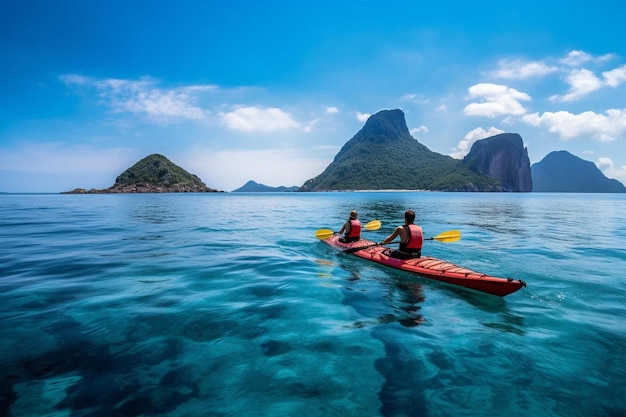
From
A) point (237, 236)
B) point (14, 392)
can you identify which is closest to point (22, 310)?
point (14, 392)

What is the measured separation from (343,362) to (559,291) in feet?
27.8

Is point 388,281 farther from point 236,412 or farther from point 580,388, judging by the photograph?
point 236,412

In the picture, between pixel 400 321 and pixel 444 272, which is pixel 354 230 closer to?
pixel 444 272

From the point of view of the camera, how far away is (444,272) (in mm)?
10172

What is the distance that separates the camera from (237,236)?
70.2 feet

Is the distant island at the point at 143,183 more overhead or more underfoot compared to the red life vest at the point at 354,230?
more overhead

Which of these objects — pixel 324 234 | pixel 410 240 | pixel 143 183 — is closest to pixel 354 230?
Result: pixel 324 234

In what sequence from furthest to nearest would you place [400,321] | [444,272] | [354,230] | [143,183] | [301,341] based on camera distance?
[143,183] → [354,230] → [444,272] → [400,321] → [301,341]

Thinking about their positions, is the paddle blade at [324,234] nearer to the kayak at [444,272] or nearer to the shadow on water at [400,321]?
the kayak at [444,272]

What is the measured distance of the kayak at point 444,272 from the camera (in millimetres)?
8766

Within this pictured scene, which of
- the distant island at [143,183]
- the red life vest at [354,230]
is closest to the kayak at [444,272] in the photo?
the red life vest at [354,230]

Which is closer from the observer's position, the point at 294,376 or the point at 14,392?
the point at 14,392

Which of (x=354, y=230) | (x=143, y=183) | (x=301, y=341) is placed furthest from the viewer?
(x=143, y=183)

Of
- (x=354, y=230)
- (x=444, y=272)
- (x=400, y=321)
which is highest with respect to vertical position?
(x=354, y=230)
